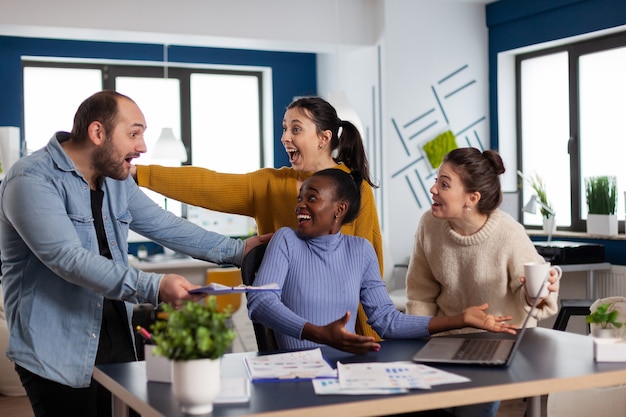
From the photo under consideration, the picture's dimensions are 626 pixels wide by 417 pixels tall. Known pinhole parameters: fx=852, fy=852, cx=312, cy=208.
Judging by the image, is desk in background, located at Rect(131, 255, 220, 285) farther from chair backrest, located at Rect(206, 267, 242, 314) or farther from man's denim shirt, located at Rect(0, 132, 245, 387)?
man's denim shirt, located at Rect(0, 132, 245, 387)

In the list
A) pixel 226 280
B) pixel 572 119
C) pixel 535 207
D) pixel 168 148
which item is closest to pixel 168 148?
pixel 168 148

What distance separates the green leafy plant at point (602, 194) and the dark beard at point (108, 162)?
429cm

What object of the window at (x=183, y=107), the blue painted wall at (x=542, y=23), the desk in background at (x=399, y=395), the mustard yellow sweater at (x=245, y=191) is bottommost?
the desk in background at (x=399, y=395)

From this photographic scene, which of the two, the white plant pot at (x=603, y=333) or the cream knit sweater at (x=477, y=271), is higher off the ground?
the cream knit sweater at (x=477, y=271)

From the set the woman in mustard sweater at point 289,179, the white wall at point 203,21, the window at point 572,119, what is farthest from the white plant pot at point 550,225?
the woman in mustard sweater at point 289,179

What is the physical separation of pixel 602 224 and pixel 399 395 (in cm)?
452

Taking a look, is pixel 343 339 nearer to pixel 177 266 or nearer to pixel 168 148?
pixel 177 266

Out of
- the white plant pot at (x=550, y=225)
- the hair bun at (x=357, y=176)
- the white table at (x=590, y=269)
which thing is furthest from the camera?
the white plant pot at (x=550, y=225)

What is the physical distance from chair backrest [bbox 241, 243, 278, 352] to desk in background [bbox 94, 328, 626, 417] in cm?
25

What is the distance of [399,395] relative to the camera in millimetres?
1836

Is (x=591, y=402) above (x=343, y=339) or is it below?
below

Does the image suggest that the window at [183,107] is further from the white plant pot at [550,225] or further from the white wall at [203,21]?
the white plant pot at [550,225]

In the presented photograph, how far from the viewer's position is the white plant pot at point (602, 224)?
591 centimetres

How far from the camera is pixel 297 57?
835 centimetres
